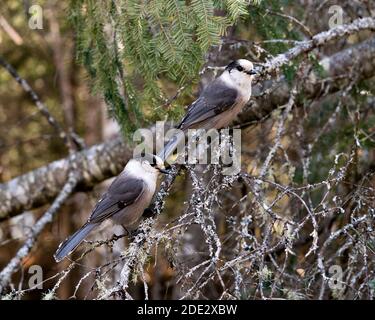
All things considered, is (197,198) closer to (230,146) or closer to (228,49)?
(230,146)

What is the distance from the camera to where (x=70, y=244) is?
394 cm

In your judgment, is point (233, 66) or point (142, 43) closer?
point (142, 43)

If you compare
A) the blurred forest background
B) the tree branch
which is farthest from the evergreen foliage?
the tree branch

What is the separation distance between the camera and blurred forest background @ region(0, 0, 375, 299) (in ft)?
11.0

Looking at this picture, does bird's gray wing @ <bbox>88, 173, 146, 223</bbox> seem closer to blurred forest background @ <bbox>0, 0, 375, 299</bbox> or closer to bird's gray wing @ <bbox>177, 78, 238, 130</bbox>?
blurred forest background @ <bbox>0, 0, 375, 299</bbox>

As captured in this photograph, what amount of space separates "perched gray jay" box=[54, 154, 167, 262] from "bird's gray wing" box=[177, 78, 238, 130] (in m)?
0.53

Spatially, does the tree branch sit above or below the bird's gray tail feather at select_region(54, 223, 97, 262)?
above

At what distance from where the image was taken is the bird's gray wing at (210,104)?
15.7 ft

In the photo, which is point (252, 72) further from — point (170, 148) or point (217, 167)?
point (217, 167)

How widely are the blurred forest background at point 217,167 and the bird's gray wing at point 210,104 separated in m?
0.16

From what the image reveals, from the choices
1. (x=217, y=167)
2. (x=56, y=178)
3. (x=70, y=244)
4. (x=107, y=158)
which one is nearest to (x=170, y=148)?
(x=217, y=167)

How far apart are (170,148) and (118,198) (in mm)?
554

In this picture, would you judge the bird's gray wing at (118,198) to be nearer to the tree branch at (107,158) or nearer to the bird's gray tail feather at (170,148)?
the bird's gray tail feather at (170,148)
